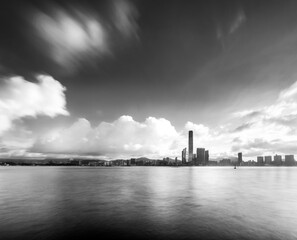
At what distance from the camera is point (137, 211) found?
31.4m

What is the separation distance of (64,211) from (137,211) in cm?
1093

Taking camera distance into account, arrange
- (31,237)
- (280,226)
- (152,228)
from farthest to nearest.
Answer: (280,226)
(152,228)
(31,237)

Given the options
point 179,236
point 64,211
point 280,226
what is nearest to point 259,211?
point 280,226

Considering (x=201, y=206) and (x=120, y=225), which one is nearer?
(x=120, y=225)

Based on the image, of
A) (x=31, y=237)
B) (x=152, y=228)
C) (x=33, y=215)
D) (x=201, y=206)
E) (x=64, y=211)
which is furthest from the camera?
(x=201, y=206)

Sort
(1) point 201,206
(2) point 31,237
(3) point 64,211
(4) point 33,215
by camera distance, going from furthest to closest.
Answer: (1) point 201,206 → (3) point 64,211 → (4) point 33,215 → (2) point 31,237

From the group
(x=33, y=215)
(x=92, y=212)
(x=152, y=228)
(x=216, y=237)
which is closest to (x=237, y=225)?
(x=216, y=237)

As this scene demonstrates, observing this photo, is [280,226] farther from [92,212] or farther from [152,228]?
[92,212]

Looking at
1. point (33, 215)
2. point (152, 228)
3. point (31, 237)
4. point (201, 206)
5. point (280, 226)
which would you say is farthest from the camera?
point (201, 206)

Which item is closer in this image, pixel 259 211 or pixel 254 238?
pixel 254 238

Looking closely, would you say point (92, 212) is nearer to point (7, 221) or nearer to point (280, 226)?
point (7, 221)

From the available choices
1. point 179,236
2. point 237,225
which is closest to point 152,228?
point 179,236

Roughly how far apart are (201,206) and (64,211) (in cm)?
2254

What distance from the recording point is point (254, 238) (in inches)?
822
